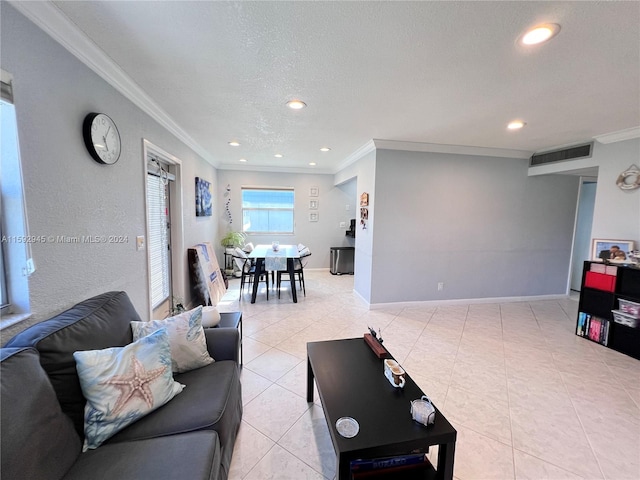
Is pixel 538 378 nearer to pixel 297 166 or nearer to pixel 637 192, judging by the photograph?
pixel 637 192

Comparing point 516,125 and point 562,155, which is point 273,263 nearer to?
point 516,125

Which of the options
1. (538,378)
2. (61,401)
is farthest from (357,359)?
(538,378)

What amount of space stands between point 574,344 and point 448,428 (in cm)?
285

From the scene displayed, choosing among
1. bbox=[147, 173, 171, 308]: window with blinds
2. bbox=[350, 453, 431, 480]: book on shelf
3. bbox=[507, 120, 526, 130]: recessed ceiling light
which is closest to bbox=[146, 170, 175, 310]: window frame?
bbox=[147, 173, 171, 308]: window with blinds

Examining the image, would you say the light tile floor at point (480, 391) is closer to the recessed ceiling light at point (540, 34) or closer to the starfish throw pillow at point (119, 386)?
the starfish throw pillow at point (119, 386)

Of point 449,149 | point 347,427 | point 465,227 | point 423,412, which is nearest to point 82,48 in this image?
point 347,427

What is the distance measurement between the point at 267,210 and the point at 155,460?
17.6 ft

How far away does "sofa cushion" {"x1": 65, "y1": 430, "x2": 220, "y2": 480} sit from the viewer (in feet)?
3.03

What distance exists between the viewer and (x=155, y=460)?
97 centimetres

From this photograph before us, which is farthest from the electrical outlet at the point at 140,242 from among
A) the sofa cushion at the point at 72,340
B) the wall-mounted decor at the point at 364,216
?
the wall-mounted decor at the point at 364,216

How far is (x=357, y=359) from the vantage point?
170 cm

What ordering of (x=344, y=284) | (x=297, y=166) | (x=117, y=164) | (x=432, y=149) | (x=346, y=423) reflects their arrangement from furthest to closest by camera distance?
(x=297, y=166) → (x=344, y=284) → (x=432, y=149) → (x=117, y=164) → (x=346, y=423)

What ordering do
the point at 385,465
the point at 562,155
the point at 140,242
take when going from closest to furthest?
the point at 385,465 → the point at 140,242 → the point at 562,155

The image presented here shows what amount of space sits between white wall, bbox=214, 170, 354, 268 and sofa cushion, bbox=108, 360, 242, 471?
4.48 m
